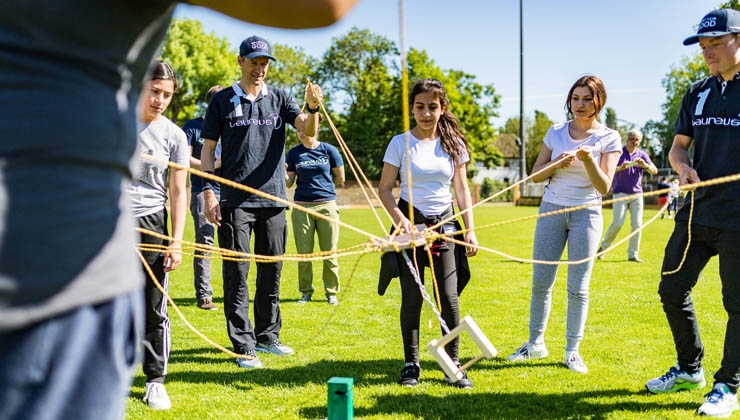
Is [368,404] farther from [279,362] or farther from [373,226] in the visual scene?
[373,226]

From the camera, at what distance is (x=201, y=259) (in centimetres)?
770

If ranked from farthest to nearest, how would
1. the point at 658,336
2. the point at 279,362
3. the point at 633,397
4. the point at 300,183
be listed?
the point at 300,183
the point at 658,336
the point at 279,362
the point at 633,397

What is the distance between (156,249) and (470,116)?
46.2 m

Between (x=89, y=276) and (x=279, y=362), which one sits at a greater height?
(x=89, y=276)

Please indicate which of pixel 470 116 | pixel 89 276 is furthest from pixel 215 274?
pixel 470 116

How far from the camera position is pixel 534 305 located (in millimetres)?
5578

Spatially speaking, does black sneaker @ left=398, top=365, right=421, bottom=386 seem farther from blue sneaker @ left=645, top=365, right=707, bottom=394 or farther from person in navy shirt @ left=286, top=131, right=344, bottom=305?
person in navy shirt @ left=286, top=131, right=344, bottom=305

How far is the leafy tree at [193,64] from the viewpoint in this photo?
148ft

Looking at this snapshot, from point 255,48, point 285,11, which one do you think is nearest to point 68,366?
point 285,11

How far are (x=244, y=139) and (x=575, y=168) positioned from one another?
2715 mm

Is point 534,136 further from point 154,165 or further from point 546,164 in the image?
point 154,165

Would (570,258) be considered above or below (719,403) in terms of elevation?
above

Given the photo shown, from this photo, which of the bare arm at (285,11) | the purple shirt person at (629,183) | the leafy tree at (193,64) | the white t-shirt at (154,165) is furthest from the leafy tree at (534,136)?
the bare arm at (285,11)

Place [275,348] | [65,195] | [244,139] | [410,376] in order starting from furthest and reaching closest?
[275,348] < [244,139] < [410,376] < [65,195]
